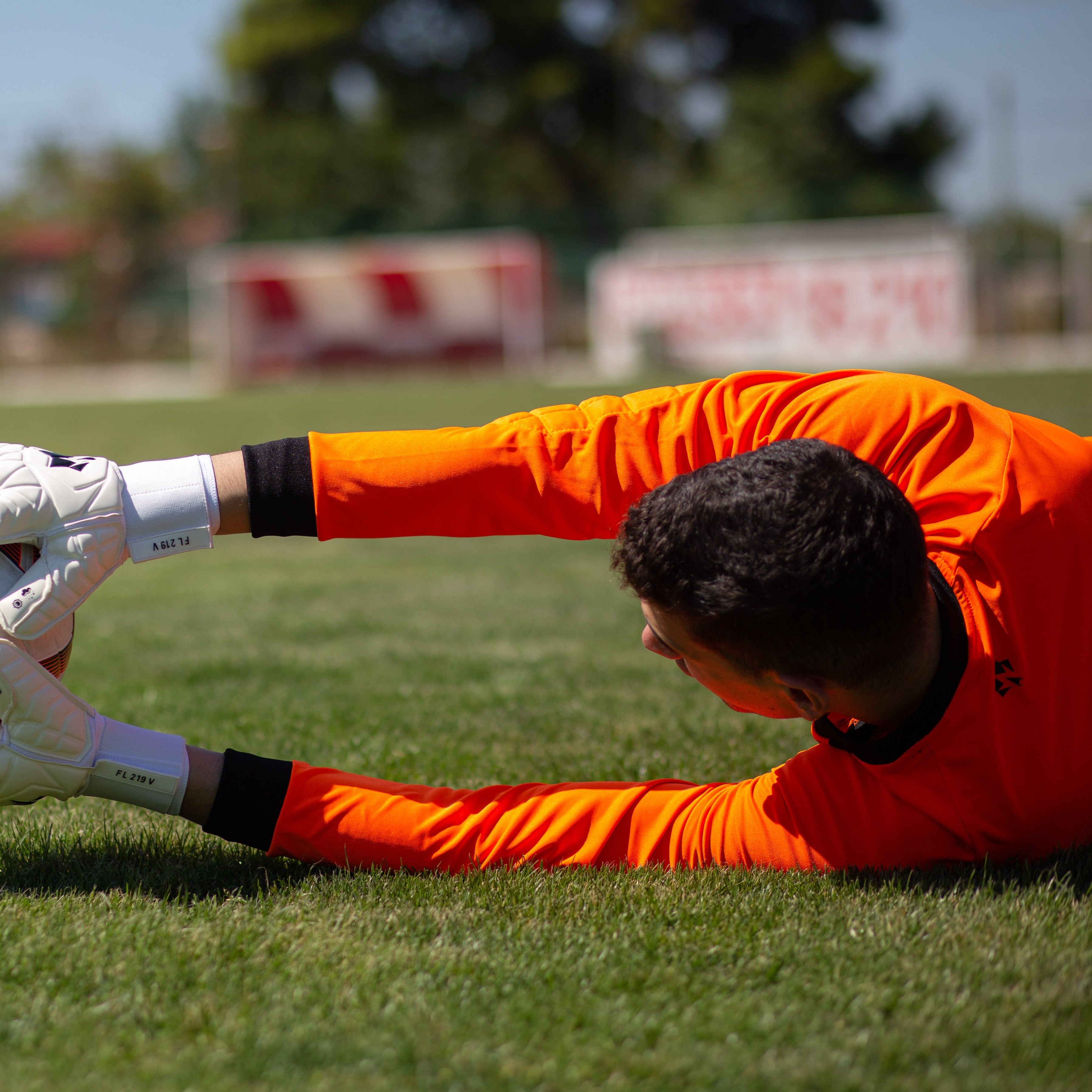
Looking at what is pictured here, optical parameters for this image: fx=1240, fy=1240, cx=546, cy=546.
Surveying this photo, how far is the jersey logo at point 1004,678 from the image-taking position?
214cm

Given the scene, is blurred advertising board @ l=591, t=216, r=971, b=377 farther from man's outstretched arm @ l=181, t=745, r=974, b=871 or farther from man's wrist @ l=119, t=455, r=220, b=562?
man's wrist @ l=119, t=455, r=220, b=562

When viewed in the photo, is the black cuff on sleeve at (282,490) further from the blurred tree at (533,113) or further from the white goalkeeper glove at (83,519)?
the blurred tree at (533,113)

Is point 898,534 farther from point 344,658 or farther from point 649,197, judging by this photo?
point 649,197

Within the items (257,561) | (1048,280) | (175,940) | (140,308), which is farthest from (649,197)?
(175,940)

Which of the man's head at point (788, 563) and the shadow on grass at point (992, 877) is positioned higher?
the man's head at point (788, 563)

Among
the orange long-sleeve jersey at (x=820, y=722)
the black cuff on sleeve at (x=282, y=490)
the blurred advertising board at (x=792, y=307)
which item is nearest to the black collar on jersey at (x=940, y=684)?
the orange long-sleeve jersey at (x=820, y=722)

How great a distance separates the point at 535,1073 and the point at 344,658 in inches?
122

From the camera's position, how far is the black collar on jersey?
2102mm

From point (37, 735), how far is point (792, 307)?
27.0 metres

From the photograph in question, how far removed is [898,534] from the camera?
6.15 ft

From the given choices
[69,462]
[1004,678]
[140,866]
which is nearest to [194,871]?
[140,866]

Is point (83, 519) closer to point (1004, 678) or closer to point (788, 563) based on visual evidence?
point (788, 563)

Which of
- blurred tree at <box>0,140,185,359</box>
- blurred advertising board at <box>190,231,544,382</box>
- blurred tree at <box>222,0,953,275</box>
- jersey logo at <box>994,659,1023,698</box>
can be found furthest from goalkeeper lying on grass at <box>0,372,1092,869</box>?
blurred tree at <box>0,140,185,359</box>

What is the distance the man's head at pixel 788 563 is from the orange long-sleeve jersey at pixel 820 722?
26 centimetres
